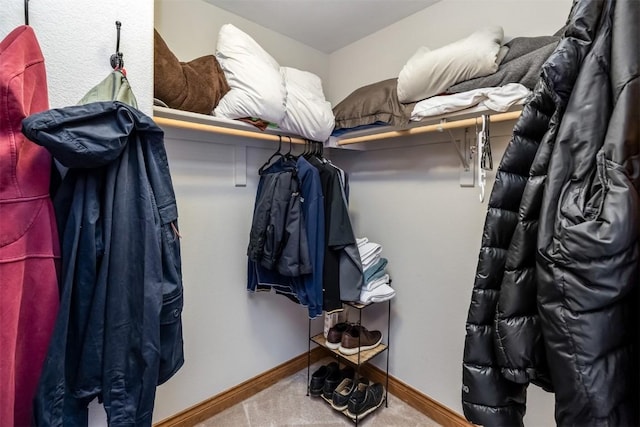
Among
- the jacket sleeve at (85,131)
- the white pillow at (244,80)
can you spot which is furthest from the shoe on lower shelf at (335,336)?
the jacket sleeve at (85,131)

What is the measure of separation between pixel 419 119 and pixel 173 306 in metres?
1.24

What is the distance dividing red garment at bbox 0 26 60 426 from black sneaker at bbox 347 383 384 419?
4.58 ft

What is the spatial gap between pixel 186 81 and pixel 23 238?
3.00 feet

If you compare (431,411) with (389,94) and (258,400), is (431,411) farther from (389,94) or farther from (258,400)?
(389,94)

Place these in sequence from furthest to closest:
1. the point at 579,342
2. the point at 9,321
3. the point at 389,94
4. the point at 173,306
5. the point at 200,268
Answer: the point at 200,268
the point at 389,94
the point at 173,306
the point at 9,321
the point at 579,342

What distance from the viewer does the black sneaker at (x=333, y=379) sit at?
71.6 inches

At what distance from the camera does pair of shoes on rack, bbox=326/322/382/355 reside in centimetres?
178

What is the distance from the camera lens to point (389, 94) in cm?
154

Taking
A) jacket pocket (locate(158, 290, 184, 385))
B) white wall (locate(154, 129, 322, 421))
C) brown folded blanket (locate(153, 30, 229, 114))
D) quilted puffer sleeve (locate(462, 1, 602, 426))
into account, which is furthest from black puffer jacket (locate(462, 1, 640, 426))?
white wall (locate(154, 129, 322, 421))

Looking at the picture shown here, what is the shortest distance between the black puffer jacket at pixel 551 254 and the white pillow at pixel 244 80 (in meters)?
1.11

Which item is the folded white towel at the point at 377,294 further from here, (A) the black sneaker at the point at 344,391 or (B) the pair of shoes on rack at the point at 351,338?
(A) the black sneaker at the point at 344,391

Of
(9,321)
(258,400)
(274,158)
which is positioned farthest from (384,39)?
(258,400)

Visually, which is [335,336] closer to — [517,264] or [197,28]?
[517,264]

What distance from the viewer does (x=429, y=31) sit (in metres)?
1.68
